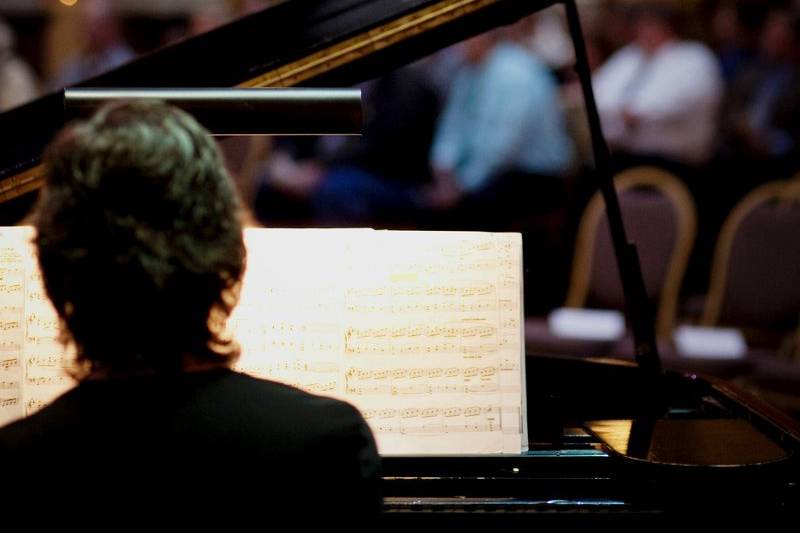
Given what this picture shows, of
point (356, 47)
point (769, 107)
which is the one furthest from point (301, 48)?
point (769, 107)

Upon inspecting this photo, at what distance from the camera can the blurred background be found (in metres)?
4.75

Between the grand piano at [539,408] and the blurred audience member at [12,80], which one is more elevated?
the blurred audience member at [12,80]

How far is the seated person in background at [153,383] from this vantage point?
1282 mm

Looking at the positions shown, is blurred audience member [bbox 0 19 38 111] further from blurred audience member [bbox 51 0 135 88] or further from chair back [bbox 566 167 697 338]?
chair back [bbox 566 167 697 338]

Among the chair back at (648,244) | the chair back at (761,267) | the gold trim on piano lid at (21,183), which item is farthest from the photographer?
the chair back at (648,244)

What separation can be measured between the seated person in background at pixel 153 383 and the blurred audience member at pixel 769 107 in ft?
15.1

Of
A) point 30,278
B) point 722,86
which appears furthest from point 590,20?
point 30,278

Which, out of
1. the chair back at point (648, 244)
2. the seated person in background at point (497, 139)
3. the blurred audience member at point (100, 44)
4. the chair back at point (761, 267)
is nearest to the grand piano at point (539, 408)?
the chair back at point (761, 267)

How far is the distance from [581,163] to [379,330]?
4.21 meters

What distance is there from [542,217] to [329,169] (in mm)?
1266

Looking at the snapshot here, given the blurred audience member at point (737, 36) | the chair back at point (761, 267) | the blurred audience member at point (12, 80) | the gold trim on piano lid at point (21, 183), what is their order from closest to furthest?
the gold trim on piano lid at point (21, 183)
the chair back at point (761, 267)
the blurred audience member at point (737, 36)
the blurred audience member at point (12, 80)

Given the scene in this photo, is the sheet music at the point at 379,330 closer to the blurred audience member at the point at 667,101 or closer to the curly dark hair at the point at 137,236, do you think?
the curly dark hair at the point at 137,236

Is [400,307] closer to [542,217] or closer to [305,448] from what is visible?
[305,448]

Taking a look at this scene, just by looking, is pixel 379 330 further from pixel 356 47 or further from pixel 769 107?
pixel 769 107
